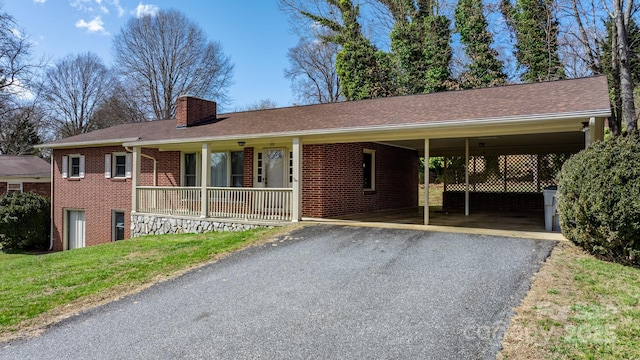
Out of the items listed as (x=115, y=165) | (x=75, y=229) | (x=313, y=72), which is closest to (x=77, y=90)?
(x=313, y=72)

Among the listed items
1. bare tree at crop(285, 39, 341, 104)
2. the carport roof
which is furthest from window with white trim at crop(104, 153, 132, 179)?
bare tree at crop(285, 39, 341, 104)

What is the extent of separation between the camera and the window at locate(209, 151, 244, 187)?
1389 centimetres

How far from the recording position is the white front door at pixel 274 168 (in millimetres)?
13008

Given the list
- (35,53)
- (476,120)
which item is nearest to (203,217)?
(476,120)

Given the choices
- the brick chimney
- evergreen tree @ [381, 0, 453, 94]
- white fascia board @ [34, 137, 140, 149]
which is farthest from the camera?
evergreen tree @ [381, 0, 453, 94]

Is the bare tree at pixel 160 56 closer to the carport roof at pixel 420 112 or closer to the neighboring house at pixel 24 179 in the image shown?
the neighboring house at pixel 24 179

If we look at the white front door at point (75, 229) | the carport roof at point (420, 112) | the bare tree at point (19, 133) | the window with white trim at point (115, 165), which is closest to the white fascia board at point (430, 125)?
the carport roof at point (420, 112)

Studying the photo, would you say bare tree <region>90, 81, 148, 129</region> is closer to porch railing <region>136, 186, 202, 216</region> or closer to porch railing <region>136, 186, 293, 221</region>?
porch railing <region>136, 186, 202, 216</region>

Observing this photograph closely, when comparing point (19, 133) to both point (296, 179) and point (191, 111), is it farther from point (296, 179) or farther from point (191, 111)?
point (296, 179)

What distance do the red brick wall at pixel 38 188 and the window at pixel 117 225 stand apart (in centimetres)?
745

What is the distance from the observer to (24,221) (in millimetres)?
16750

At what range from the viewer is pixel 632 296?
15.7ft

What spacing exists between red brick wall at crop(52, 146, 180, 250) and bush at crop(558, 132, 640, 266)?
12.7 m

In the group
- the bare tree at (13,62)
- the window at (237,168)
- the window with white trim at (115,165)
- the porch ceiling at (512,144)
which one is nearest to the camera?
the porch ceiling at (512,144)
